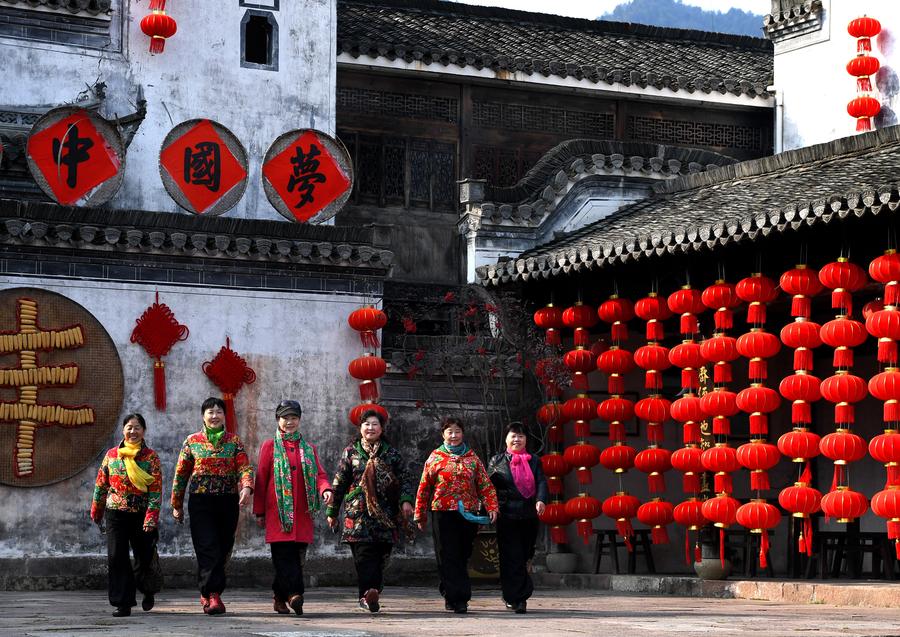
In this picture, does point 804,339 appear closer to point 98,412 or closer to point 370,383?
point 370,383

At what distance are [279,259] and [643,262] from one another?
11.1 ft

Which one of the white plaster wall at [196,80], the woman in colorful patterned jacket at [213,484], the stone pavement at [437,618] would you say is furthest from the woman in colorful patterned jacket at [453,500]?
the white plaster wall at [196,80]

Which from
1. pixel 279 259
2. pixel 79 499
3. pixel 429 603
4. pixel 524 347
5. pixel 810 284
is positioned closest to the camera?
pixel 429 603

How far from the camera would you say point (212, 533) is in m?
10.8

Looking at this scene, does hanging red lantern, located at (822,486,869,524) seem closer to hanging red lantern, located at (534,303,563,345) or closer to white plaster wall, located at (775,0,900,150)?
hanging red lantern, located at (534,303,563,345)

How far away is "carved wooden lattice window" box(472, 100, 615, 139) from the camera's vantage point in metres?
19.4

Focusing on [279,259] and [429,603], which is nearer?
[429,603]

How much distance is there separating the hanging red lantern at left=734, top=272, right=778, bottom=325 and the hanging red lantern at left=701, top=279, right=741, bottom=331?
0.22 meters

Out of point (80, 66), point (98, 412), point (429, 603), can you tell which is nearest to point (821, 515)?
point (429, 603)

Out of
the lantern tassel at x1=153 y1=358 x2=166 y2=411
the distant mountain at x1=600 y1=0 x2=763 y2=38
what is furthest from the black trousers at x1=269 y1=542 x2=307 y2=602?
the distant mountain at x1=600 y1=0 x2=763 y2=38

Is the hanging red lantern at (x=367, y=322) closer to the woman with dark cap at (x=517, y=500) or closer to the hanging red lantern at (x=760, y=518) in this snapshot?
the hanging red lantern at (x=760, y=518)

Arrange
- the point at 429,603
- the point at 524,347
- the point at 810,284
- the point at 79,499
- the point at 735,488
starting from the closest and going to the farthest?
1. the point at 429,603
2. the point at 810,284
3. the point at 79,499
4. the point at 524,347
5. the point at 735,488

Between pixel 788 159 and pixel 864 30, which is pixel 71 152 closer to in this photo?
pixel 788 159

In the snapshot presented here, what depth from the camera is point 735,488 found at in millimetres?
17359
